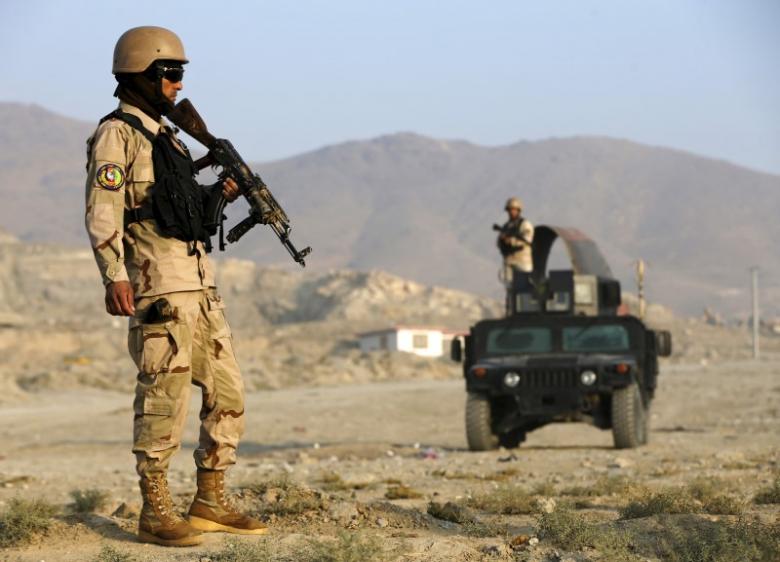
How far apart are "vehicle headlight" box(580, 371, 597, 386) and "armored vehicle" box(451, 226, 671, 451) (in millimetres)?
10

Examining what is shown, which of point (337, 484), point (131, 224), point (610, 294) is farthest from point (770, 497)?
point (610, 294)

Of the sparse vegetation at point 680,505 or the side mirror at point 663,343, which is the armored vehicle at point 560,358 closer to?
the side mirror at point 663,343

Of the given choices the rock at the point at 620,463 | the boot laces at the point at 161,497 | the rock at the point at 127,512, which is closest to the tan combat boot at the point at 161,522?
the boot laces at the point at 161,497

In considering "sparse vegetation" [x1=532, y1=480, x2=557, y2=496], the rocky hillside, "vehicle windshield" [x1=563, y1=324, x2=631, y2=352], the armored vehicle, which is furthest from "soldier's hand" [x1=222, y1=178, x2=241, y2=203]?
the rocky hillside

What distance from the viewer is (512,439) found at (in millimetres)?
15945

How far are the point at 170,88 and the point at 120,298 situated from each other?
1.01 metres

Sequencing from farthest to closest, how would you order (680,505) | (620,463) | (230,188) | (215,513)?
(620,463) < (680,505) < (215,513) < (230,188)

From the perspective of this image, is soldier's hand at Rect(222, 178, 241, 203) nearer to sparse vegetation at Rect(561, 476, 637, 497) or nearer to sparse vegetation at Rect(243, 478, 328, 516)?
sparse vegetation at Rect(243, 478, 328, 516)

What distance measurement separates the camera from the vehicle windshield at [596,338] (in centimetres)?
1521

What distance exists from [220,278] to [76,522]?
275ft

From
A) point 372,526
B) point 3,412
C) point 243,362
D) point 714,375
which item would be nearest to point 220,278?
point 243,362

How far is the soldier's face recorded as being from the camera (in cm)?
614

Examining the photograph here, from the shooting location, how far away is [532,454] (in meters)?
14.3

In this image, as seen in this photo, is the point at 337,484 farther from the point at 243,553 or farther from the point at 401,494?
the point at 243,553
